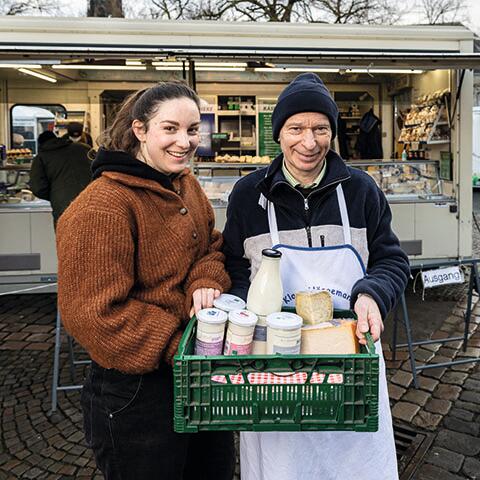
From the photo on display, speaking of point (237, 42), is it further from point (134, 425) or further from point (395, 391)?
point (134, 425)

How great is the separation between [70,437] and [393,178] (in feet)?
17.4

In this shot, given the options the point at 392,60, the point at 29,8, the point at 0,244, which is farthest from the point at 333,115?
the point at 29,8

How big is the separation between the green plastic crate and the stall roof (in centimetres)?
474

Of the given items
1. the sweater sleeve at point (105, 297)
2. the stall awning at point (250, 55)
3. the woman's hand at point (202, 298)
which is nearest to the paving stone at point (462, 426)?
the woman's hand at point (202, 298)

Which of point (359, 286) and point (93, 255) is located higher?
point (93, 255)

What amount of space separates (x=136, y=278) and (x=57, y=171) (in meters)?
4.81

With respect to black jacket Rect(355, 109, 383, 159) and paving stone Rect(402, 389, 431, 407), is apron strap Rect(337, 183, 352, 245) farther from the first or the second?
black jacket Rect(355, 109, 383, 159)

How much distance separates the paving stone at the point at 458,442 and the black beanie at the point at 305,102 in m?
2.42

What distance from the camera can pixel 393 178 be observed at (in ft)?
24.1

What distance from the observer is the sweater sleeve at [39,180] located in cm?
630

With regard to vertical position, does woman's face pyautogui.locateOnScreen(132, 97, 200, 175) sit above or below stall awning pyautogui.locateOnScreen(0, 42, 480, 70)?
below

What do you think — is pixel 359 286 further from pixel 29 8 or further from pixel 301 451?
pixel 29 8

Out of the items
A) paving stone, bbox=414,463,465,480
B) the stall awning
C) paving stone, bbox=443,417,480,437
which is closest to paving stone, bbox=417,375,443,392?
paving stone, bbox=443,417,480,437

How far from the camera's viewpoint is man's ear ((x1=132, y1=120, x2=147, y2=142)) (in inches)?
77.6
